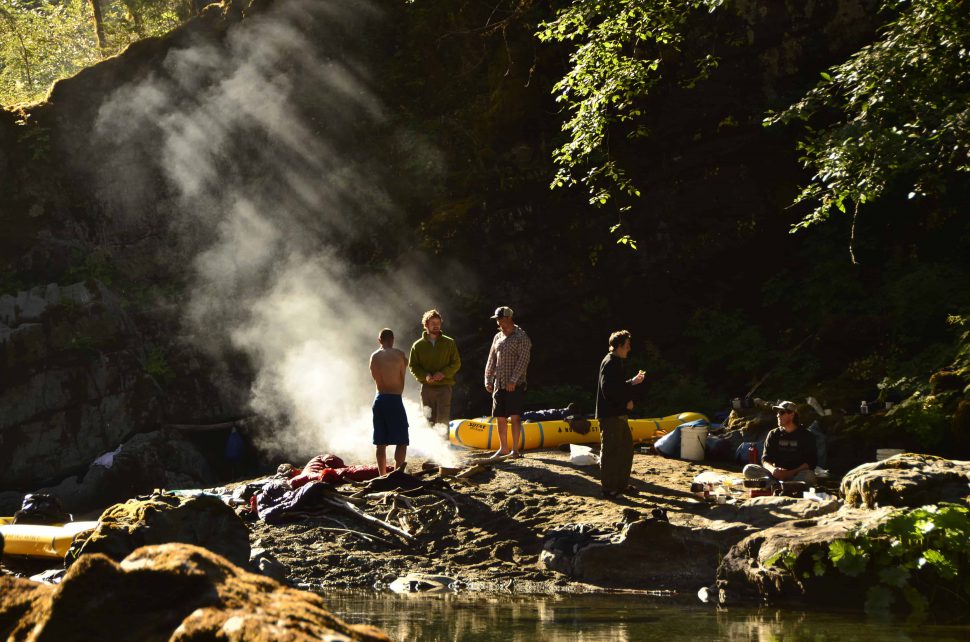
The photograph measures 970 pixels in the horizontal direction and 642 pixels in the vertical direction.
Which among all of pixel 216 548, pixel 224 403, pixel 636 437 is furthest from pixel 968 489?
pixel 224 403

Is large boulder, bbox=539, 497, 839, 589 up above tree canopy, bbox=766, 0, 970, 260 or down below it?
below

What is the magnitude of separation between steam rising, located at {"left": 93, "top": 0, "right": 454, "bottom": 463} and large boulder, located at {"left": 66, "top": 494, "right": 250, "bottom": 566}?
40.5ft

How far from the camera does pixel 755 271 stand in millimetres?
21031

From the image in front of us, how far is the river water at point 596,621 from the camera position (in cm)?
600

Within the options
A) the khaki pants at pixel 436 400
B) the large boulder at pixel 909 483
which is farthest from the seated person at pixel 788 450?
the khaki pants at pixel 436 400

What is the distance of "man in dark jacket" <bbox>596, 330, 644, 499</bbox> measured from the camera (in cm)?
1048

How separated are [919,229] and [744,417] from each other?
707 centimetres

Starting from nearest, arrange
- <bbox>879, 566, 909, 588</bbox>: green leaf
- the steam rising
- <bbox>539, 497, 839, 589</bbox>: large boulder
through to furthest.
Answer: <bbox>879, 566, 909, 588</bbox>: green leaf, <bbox>539, 497, 839, 589</bbox>: large boulder, the steam rising

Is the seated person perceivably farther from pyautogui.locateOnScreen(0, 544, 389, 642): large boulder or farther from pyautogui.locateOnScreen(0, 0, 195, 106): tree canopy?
pyautogui.locateOnScreen(0, 0, 195, 106): tree canopy

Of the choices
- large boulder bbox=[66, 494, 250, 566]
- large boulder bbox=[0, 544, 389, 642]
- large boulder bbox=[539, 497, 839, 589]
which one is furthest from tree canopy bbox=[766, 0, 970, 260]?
large boulder bbox=[0, 544, 389, 642]

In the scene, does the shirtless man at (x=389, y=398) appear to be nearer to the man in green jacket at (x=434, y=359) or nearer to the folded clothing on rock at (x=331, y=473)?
the folded clothing on rock at (x=331, y=473)

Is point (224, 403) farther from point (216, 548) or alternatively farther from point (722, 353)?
point (216, 548)

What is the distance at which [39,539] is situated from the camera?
975 cm

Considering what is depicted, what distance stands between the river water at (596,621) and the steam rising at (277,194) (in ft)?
42.6
